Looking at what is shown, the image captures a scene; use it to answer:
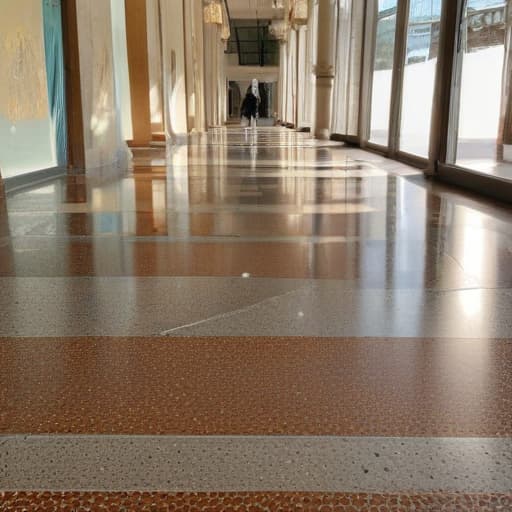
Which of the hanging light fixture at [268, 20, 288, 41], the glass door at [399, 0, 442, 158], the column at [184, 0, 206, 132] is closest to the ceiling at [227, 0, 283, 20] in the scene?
the hanging light fixture at [268, 20, 288, 41]

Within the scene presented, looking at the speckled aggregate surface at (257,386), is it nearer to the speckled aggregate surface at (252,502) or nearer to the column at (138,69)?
the speckled aggregate surface at (252,502)

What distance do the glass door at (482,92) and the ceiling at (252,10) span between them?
27.1 m

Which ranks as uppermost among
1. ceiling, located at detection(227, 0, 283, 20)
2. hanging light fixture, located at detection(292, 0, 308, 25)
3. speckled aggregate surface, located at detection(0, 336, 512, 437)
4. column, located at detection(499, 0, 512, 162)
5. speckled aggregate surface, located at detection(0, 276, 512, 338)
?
ceiling, located at detection(227, 0, 283, 20)

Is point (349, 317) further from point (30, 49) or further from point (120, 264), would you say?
point (30, 49)

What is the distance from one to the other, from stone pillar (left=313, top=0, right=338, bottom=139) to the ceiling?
16160 millimetres

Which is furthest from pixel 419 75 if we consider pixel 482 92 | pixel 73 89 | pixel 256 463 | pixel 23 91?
pixel 256 463

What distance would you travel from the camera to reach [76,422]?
1390 mm

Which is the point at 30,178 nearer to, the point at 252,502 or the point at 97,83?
the point at 97,83

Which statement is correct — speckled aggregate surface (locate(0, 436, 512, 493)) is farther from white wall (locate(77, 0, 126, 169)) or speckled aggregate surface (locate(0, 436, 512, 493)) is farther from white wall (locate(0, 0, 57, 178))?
white wall (locate(77, 0, 126, 169))

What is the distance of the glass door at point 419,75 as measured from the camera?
25.1ft

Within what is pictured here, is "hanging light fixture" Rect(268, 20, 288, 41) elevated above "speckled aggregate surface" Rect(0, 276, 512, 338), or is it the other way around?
"hanging light fixture" Rect(268, 20, 288, 41)

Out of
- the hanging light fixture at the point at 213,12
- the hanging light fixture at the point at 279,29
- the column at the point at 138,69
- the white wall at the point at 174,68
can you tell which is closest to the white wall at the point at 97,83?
the column at the point at 138,69

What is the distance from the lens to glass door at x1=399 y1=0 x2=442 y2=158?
7652mm

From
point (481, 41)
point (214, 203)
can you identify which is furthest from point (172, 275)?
point (481, 41)
